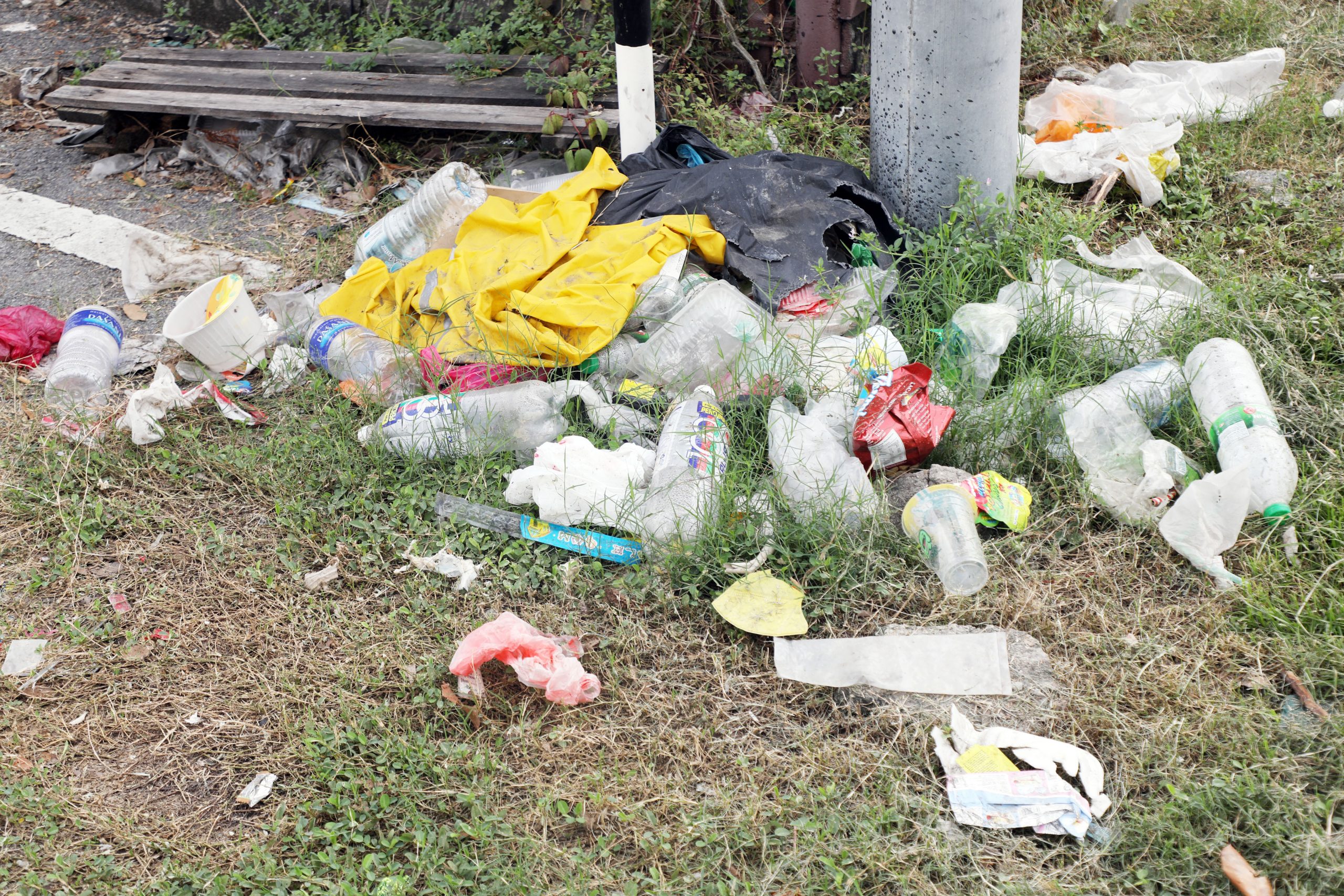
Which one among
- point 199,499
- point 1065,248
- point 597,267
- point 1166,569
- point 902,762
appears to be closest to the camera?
point 902,762

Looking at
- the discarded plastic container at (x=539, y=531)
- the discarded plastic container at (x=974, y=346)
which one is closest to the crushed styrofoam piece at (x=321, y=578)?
the discarded plastic container at (x=539, y=531)

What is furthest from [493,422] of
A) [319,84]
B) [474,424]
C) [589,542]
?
[319,84]

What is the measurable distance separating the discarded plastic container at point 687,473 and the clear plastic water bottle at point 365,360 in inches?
35.6

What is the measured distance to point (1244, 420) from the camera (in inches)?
100

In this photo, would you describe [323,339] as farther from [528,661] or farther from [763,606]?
[763,606]

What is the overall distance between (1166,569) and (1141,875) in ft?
2.78

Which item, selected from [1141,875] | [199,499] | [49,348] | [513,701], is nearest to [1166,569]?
[1141,875]

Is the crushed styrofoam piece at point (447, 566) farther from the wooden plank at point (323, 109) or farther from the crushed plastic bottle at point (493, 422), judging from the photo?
the wooden plank at point (323, 109)

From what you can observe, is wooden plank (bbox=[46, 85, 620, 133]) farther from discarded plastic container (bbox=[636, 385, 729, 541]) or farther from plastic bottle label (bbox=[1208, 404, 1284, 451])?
plastic bottle label (bbox=[1208, 404, 1284, 451])

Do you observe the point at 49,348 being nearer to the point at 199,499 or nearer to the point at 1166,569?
the point at 199,499

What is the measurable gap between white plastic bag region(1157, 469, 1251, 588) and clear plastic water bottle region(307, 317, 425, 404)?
219 centimetres

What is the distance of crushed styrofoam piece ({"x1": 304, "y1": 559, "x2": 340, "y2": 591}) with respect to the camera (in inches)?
101

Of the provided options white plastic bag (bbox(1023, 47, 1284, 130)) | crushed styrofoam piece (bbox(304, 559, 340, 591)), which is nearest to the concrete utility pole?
white plastic bag (bbox(1023, 47, 1284, 130))

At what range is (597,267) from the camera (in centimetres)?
314
